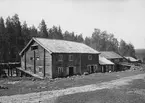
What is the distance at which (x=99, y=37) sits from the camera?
11125cm

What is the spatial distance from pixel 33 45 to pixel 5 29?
1434 inches

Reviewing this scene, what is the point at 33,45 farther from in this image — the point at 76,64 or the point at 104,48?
the point at 104,48

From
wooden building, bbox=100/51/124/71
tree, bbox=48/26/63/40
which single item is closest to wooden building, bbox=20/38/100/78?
wooden building, bbox=100/51/124/71

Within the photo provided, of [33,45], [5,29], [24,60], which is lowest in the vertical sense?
[24,60]

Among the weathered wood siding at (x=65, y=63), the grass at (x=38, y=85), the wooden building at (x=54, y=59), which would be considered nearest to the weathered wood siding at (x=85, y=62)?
the wooden building at (x=54, y=59)

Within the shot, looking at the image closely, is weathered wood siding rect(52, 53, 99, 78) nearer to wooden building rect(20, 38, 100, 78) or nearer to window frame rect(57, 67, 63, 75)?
wooden building rect(20, 38, 100, 78)

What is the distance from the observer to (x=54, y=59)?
34531mm

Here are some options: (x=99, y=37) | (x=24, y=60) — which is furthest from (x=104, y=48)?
(x=24, y=60)

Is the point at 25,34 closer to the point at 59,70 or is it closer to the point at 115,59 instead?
the point at 115,59

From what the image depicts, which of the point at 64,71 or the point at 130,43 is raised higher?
the point at 130,43

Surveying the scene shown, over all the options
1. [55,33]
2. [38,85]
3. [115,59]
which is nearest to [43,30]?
[55,33]

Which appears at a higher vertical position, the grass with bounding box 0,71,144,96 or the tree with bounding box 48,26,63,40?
the tree with bounding box 48,26,63,40

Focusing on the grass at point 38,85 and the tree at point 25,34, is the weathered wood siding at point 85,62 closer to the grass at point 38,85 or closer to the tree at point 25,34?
the grass at point 38,85

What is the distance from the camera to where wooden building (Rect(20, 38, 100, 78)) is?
34.8 metres
